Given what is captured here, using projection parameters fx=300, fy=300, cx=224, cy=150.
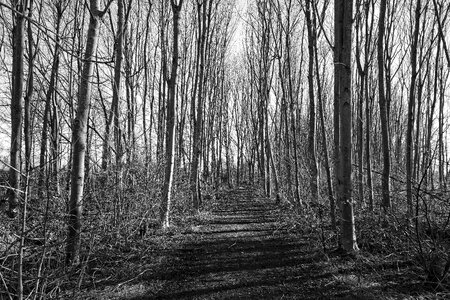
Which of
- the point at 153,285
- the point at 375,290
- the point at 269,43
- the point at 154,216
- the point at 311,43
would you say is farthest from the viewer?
the point at 269,43

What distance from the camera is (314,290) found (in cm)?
343

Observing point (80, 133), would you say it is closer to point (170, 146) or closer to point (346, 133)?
point (170, 146)

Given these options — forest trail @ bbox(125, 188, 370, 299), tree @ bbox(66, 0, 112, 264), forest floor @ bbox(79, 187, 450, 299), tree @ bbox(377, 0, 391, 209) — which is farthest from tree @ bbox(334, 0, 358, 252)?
tree @ bbox(66, 0, 112, 264)

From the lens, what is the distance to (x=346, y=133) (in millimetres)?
4516

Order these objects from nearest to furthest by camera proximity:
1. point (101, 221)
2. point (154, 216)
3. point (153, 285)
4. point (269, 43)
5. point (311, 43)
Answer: point (153, 285) < point (101, 221) < point (154, 216) < point (311, 43) < point (269, 43)

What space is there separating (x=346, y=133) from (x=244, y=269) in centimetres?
249

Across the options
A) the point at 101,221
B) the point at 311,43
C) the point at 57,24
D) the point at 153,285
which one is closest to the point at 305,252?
the point at 153,285

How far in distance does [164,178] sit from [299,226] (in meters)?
3.27

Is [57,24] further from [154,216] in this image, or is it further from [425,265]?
[425,265]

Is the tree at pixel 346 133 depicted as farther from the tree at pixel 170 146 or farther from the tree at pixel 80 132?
the tree at pixel 170 146

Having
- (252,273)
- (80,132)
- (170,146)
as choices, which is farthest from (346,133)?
(170,146)

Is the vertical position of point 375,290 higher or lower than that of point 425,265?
lower

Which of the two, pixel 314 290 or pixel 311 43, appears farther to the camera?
pixel 311 43

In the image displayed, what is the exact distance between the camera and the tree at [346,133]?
14.8 ft
